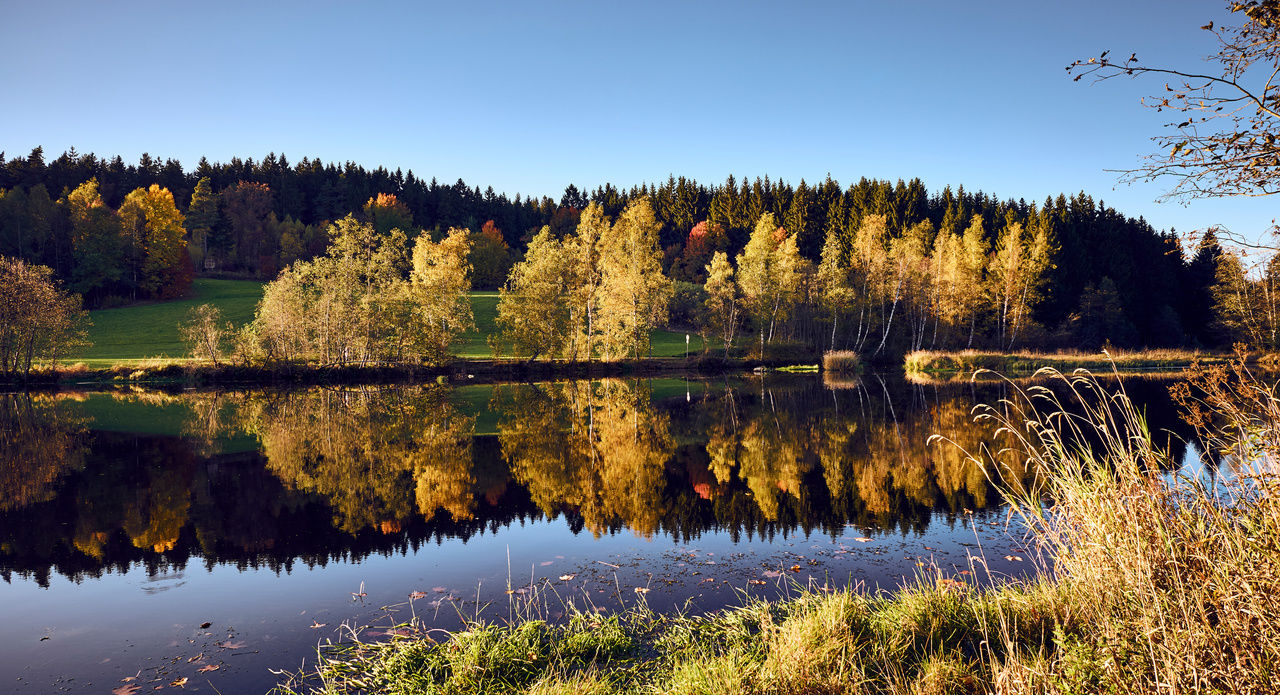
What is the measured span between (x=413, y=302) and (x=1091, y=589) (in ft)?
149

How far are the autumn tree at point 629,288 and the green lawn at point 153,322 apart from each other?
29.3 metres

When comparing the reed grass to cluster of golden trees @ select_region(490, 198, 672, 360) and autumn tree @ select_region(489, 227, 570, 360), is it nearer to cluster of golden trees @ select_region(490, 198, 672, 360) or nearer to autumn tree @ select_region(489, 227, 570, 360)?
cluster of golden trees @ select_region(490, 198, 672, 360)

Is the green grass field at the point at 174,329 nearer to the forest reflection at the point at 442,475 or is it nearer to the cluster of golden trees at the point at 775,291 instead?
the cluster of golden trees at the point at 775,291

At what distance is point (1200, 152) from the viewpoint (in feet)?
15.6

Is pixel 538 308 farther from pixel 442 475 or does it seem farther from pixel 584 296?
pixel 442 475

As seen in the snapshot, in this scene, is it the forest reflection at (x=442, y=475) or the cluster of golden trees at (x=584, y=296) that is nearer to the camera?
the forest reflection at (x=442, y=475)

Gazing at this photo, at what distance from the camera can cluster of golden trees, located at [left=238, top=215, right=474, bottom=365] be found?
39312mm

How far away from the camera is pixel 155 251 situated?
2712 inches

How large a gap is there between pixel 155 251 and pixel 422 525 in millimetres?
74103

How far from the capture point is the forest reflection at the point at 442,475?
11.2 meters

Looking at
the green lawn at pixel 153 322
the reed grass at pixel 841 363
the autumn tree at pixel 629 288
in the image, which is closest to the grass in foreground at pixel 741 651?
the autumn tree at pixel 629 288

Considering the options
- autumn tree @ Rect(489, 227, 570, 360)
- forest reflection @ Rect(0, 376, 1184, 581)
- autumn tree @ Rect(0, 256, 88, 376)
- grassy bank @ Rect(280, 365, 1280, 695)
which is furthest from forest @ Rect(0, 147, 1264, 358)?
grassy bank @ Rect(280, 365, 1280, 695)

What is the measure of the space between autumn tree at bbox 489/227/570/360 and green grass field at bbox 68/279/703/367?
15.4ft

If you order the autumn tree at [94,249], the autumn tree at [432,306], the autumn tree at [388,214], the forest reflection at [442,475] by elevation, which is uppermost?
the autumn tree at [388,214]
